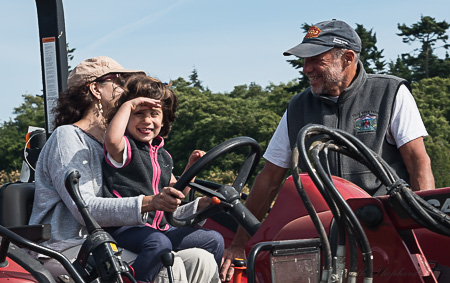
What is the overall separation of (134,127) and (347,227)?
1335 millimetres

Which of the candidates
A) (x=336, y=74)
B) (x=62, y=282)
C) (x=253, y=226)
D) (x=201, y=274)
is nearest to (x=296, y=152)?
(x=253, y=226)

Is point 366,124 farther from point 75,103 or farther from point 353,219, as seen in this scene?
point 353,219

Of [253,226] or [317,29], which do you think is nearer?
[253,226]

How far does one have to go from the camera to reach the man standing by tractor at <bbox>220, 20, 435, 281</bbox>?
3.90 metres

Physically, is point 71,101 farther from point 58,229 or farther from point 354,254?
point 354,254

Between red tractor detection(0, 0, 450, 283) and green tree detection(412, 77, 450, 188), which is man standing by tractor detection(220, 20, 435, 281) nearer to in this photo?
red tractor detection(0, 0, 450, 283)

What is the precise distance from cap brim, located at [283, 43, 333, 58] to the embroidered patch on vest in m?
0.48

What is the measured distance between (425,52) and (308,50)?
28.3m

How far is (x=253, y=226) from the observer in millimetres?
2895

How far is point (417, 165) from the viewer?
3893mm

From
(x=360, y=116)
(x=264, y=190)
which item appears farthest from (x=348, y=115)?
(x=264, y=190)

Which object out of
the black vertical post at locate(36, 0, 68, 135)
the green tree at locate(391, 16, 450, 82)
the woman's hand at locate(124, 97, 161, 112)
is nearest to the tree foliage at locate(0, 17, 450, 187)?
the green tree at locate(391, 16, 450, 82)

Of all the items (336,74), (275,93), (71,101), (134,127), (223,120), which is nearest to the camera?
(134,127)

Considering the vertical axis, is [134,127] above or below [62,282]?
above
